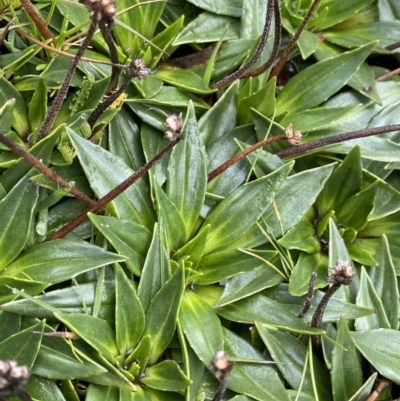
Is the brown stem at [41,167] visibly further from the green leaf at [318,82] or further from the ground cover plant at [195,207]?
the green leaf at [318,82]

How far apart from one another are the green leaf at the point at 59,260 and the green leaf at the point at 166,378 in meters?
0.21

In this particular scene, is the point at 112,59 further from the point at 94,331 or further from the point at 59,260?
the point at 94,331

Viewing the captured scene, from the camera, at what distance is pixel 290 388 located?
1.11 meters

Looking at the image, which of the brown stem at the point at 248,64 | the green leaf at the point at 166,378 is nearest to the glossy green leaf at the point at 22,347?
the green leaf at the point at 166,378

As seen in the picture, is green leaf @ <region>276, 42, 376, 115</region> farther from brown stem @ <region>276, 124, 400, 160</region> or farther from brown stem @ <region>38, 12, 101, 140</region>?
brown stem @ <region>38, 12, 101, 140</region>

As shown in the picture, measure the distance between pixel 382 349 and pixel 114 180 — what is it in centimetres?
65

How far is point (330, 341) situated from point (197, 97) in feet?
2.07

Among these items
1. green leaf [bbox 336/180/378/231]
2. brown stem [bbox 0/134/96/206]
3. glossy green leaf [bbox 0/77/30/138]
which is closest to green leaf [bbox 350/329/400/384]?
green leaf [bbox 336/180/378/231]

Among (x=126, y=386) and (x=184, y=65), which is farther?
(x=184, y=65)

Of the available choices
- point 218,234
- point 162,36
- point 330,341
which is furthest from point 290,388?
point 162,36

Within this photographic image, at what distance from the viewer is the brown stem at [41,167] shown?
854 mm

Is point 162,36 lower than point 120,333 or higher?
higher

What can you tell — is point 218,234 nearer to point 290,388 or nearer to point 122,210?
point 122,210

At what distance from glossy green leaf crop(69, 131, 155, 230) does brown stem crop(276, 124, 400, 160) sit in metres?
0.33
